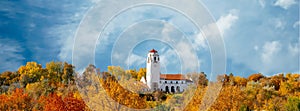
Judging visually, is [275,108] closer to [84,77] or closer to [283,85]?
[283,85]

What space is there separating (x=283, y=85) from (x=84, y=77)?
2196cm

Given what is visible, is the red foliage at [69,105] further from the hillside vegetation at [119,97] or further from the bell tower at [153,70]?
the bell tower at [153,70]

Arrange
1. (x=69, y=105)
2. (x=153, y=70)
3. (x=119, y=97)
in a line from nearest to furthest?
(x=119, y=97)
(x=69, y=105)
(x=153, y=70)

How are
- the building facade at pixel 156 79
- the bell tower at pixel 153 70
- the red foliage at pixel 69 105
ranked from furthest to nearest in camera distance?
the bell tower at pixel 153 70
the building facade at pixel 156 79
the red foliage at pixel 69 105

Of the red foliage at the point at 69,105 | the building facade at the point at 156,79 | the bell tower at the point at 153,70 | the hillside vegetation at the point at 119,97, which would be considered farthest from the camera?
the bell tower at the point at 153,70

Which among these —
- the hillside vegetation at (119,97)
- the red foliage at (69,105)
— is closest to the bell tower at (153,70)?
the hillside vegetation at (119,97)

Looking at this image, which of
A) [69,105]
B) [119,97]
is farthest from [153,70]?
[119,97]

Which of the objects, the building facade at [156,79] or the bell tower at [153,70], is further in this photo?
the bell tower at [153,70]

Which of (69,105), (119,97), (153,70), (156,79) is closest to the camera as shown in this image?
(119,97)

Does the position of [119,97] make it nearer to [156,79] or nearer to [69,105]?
[69,105]

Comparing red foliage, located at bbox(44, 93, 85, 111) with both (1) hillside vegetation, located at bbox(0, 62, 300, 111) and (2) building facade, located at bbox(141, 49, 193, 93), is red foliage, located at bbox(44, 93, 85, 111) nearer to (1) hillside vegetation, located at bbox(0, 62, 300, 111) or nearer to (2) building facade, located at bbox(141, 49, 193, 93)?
(1) hillside vegetation, located at bbox(0, 62, 300, 111)

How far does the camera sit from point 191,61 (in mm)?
11945

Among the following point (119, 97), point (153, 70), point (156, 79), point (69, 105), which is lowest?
point (119, 97)

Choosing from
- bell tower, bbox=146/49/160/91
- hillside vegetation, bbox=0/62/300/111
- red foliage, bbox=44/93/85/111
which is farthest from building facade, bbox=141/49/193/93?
red foliage, bbox=44/93/85/111
